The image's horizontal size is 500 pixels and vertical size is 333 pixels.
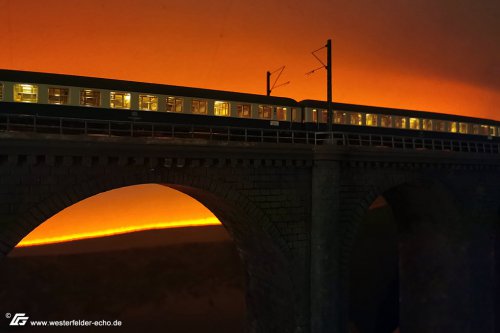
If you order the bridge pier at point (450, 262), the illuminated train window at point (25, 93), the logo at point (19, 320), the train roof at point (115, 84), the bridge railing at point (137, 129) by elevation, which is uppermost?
the train roof at point (115, 84)

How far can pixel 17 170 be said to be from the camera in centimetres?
1154

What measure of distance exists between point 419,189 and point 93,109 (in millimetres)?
20485

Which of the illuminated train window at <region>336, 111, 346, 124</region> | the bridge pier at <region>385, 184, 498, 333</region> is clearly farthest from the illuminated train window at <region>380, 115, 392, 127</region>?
the bridge pier at <region>385, 184, 498, 333</region>

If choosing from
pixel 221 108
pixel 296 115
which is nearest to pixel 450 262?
pixel 296 115

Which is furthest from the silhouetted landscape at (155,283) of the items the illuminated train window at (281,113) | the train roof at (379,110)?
the illuminated train window at (281,113)

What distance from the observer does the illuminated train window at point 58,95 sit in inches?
592

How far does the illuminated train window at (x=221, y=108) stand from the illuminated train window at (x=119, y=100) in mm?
4665

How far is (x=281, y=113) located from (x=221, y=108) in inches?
161

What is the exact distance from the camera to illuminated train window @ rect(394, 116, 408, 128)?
87.5 ft

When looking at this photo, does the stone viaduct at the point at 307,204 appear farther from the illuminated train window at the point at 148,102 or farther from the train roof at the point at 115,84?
the train roof at the point at 115,84

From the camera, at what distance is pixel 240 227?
18734 mm

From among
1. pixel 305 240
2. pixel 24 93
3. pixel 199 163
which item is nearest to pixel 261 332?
pixel 305 240

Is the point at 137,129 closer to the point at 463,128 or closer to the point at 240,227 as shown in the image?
the point at 240,227

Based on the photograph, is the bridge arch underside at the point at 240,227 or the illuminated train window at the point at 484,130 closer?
the bridge arch underside at the point at 240,227
